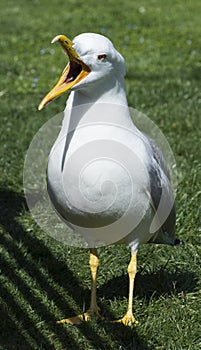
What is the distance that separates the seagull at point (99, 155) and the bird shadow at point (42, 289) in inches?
22.6

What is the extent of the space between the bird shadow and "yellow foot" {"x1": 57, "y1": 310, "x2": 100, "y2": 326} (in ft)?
0.13

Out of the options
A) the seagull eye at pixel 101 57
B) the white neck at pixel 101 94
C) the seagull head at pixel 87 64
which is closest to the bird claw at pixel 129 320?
the white neck at pixel 101 94

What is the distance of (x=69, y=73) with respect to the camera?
3.34 meters

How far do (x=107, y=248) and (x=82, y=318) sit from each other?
872 millimetres

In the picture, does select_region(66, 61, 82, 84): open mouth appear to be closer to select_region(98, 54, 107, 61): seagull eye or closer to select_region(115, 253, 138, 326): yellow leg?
select_region(98, 54, 107, 61): seagull eye

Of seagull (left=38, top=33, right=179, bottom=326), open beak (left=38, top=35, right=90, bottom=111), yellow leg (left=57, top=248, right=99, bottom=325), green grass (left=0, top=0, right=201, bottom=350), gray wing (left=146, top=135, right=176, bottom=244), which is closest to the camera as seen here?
open beak (left=38, top=35, right=90, bottom=111)

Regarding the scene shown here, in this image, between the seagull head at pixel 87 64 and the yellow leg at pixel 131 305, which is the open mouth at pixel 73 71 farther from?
the yellow leg at pixel 131 305

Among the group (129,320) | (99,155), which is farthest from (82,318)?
(99,155)

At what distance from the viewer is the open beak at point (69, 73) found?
123 inches

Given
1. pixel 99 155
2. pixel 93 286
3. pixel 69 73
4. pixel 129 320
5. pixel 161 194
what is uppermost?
pixel 69 73

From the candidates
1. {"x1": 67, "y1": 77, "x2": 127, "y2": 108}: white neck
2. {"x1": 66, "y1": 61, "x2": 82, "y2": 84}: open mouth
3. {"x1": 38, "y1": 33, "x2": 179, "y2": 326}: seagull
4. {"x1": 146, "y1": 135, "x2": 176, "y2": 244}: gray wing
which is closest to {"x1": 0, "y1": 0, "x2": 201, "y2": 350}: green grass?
{"x1": 146, "y1": 135, "x2": 176, "y2": 244}: gray wing

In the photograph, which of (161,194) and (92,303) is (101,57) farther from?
(92,303)

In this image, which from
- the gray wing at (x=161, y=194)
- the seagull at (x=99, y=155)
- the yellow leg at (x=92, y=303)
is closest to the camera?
the seagull at (x=99, y=155)

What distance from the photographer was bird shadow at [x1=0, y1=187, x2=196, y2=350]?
3.60 m
